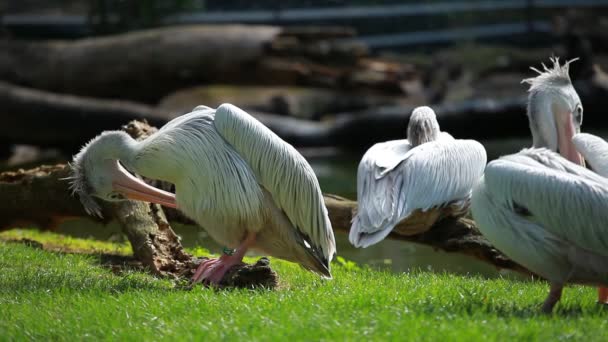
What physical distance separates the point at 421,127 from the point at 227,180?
7.29ft

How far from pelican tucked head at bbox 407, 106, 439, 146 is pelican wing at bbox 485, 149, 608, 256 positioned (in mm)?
2702

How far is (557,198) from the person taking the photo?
13.5 ft

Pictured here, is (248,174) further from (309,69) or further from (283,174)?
(309,69)

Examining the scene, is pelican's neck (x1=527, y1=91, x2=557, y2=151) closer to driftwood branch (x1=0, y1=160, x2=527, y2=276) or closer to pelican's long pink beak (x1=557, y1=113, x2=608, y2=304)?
pelican's long pink beak (x1=557, y1=113, x2=608, y2=304)

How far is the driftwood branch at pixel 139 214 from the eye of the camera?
645 cm

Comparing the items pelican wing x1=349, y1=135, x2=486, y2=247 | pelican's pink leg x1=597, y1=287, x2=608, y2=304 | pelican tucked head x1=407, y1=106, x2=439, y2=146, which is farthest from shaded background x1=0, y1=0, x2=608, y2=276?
pelican's pink leg x1=597, y1=287, x2=608, y2=304

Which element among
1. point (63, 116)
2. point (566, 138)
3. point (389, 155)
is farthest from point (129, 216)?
point (63, 116)

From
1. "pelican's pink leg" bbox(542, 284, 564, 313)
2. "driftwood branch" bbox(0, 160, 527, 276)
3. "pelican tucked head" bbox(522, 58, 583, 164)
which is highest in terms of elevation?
"pelican tucked head" bbox(522, 58, 583, 164)

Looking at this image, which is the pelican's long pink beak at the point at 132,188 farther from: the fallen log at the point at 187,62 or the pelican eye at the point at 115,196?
the fallen log at the point at 187,62

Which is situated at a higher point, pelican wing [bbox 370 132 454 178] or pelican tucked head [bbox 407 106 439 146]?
pelican tucked head [bbox 407 106 439 146]

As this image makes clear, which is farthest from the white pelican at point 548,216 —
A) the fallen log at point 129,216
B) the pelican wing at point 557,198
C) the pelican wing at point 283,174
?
the fallen log at point 129,216

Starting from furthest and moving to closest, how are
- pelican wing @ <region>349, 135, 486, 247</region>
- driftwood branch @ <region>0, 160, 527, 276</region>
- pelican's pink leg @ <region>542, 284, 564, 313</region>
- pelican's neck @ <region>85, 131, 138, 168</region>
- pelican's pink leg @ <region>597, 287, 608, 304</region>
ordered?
driftwood branch @ <region>0, 160, 527, 276</region> → pelican wing @ <region>349, 135, 486, 247</region> → pelican's neck @ <region>85, 131, 138, 168</region> → pelican's pink leg @ <region>597, 287, 608, 304</region> → pelican's pink leg @ <region>542, 284, 564, 313</region>

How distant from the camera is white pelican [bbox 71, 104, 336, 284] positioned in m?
5.42

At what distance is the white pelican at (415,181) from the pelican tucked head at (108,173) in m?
1.43
